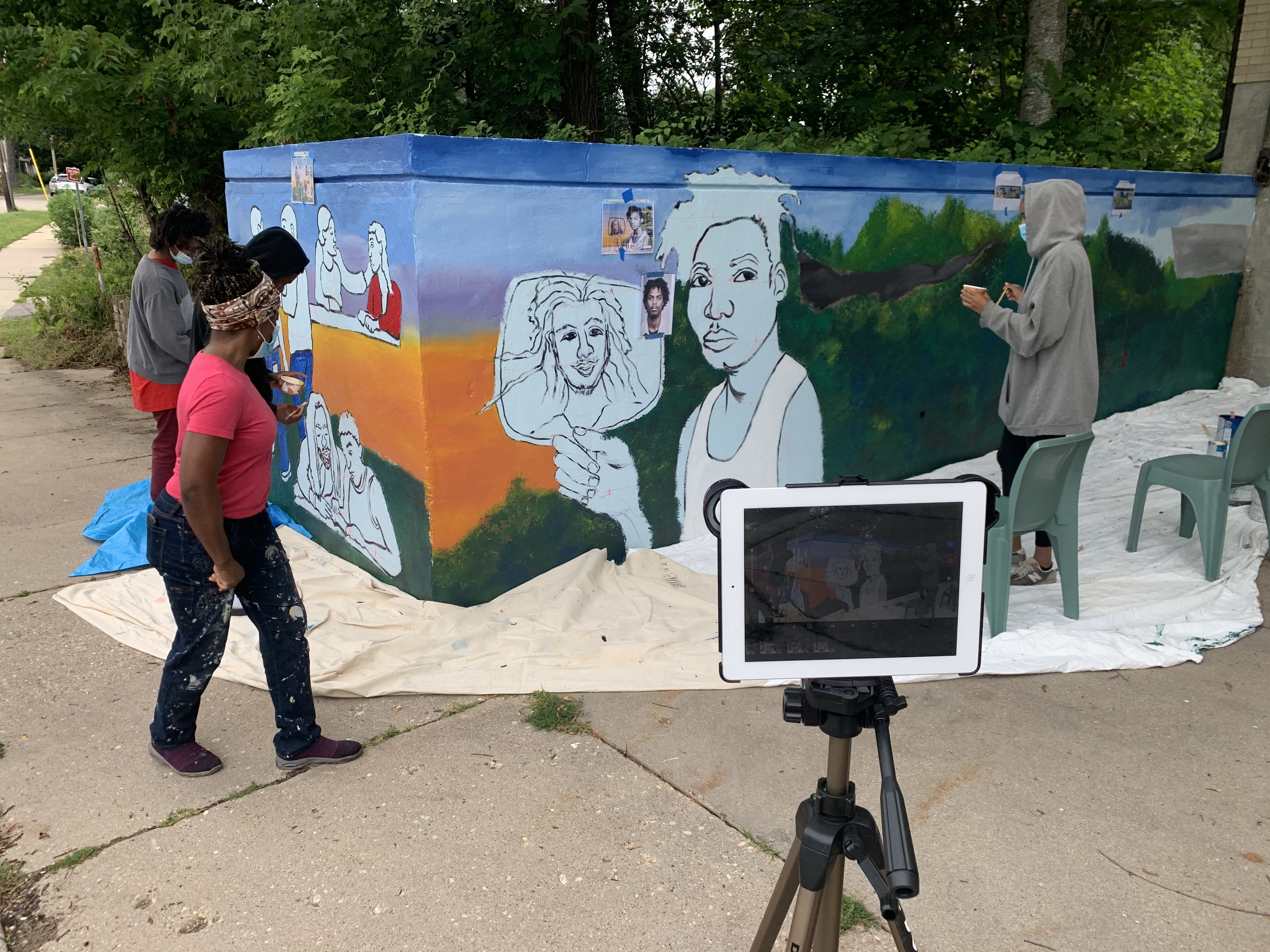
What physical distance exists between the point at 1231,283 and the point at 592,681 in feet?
25.7

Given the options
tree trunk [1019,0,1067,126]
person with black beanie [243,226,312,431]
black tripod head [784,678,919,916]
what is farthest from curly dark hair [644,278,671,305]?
tree trunk [1019,0,1067,126]

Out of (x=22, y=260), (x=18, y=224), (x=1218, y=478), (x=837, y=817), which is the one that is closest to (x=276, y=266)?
(x=837, y=817)

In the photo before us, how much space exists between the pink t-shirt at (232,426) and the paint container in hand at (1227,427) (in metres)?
5.16

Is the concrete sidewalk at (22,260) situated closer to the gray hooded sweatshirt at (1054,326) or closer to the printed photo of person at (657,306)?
the printed photo of person at (657,306)

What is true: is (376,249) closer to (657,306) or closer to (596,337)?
(596,337)

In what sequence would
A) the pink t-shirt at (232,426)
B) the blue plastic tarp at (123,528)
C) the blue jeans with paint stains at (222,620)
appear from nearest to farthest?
the pink t-shirt at (232,426) → the blue jeans with paint stains at (222,620) → the blue plastic tarp at (123,528)

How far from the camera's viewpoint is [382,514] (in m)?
4.83

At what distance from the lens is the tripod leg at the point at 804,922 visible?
172 centimetres

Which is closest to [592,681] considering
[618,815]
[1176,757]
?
[618,815]

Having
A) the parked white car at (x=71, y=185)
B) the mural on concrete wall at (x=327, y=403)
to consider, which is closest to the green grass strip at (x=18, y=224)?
the parked white car at (x=71, y=185)

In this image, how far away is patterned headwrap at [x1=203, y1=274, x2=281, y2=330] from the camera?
292 centimetres

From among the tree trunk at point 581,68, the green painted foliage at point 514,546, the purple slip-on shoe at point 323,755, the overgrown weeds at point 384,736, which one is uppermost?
the tree trunk at point 581,68

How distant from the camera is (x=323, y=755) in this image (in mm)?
3422

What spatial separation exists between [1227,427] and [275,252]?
214 inches
